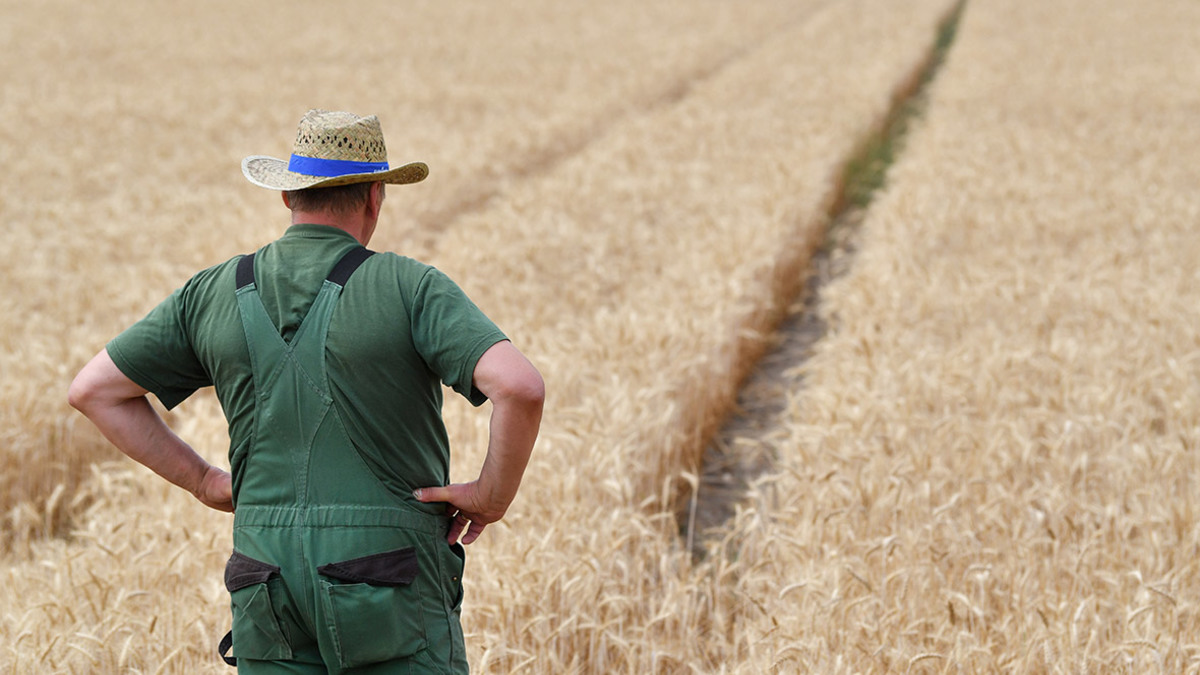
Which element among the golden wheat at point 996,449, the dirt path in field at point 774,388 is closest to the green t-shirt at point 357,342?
the golden wheat at point 996,449

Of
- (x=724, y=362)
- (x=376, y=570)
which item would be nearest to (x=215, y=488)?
(x=376, y=570)

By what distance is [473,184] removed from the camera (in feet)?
36.1

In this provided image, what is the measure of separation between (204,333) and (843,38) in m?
22.6

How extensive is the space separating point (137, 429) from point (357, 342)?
645 mm

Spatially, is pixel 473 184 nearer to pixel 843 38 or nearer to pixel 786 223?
pixel 786 223

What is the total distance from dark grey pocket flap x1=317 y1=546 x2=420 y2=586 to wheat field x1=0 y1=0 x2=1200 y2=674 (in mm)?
1205

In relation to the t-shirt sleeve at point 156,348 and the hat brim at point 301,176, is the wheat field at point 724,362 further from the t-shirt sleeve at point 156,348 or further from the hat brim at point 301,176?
the hat brim at point 301,176

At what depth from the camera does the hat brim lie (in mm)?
2078

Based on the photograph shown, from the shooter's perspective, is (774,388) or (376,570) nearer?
(376,570)

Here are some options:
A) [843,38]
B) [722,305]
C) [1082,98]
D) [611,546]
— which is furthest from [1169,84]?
[611,546]

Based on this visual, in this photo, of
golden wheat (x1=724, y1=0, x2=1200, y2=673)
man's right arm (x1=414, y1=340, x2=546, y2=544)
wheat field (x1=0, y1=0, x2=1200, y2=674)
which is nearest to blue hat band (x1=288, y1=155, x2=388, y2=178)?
man's right arm (x1=414, y1=340, x2=546, y2=544)

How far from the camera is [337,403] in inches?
81.7

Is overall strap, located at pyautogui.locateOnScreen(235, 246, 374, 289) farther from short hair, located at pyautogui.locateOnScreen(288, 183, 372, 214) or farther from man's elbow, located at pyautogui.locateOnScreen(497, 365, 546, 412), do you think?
man's elbow, located at pyautogui.locateOnScreen(497, 365, 546, 412)

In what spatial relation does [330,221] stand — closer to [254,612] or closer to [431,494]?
[431,494]
